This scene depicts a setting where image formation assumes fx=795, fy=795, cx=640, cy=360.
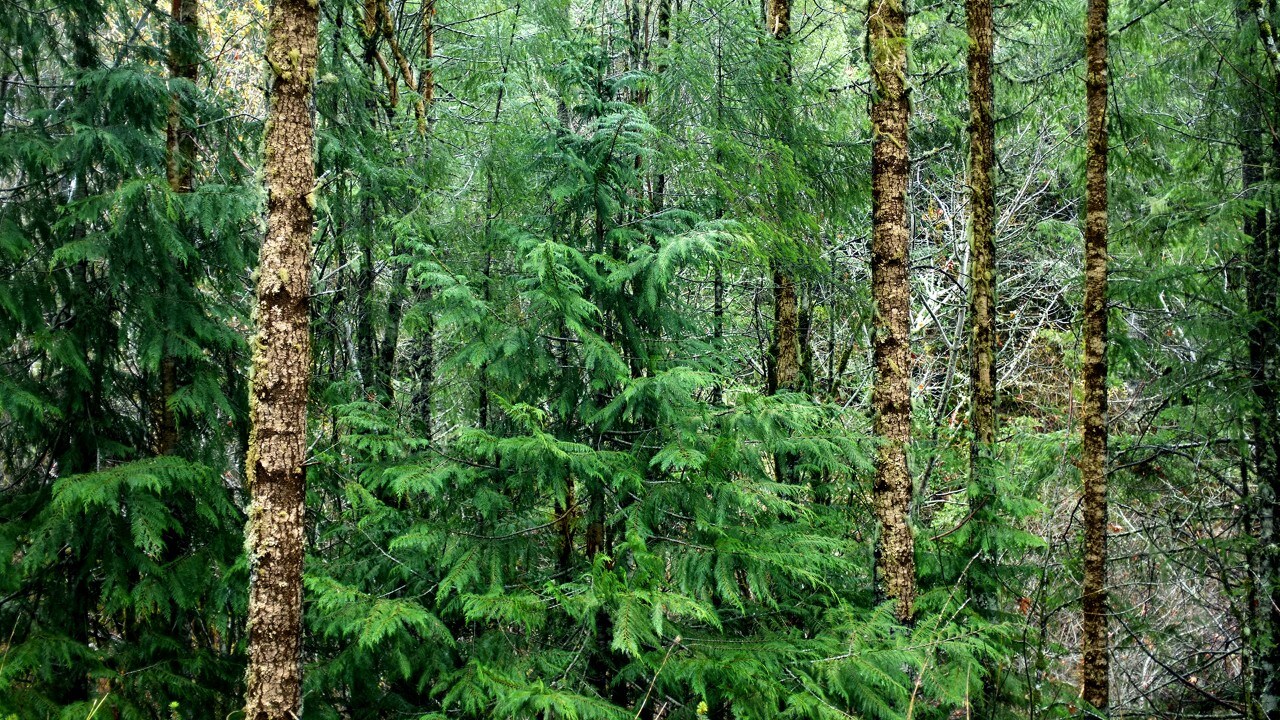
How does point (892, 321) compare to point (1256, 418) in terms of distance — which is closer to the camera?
point (892, 321)

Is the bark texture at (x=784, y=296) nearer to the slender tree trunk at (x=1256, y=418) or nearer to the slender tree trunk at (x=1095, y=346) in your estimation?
the slender tree trunk at (x=1095, y=346)

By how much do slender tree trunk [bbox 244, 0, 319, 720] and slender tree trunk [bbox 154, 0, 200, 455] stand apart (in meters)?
2.13

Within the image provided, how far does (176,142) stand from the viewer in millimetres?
6848

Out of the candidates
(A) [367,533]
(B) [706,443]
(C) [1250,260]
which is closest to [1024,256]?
(C) [1250,260]

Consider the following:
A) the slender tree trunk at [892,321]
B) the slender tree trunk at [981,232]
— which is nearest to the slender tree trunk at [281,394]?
the slender tree trunk at [892,321]

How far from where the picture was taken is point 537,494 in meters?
6.01

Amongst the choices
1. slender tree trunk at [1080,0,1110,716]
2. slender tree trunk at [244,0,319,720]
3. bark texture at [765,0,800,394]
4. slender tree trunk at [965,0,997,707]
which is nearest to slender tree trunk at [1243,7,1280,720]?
slender tree trunk at [1080,0,1110,716]

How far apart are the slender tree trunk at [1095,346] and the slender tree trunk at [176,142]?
8.00 metres

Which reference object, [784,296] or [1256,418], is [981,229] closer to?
[784,296]

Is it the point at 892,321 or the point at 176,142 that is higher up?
the point at 176,142

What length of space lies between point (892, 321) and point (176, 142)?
20.3 feet

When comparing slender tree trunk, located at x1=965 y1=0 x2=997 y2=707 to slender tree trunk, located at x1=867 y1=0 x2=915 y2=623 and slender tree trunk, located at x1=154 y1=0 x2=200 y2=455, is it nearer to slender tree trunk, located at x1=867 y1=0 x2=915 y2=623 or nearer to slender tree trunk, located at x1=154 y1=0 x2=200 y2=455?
slender tree trunk, located at x1=867 y1=0 x2=915 y2=623

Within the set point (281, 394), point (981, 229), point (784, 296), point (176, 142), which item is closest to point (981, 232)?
point (981, 229)

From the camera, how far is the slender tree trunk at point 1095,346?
7281 mm
